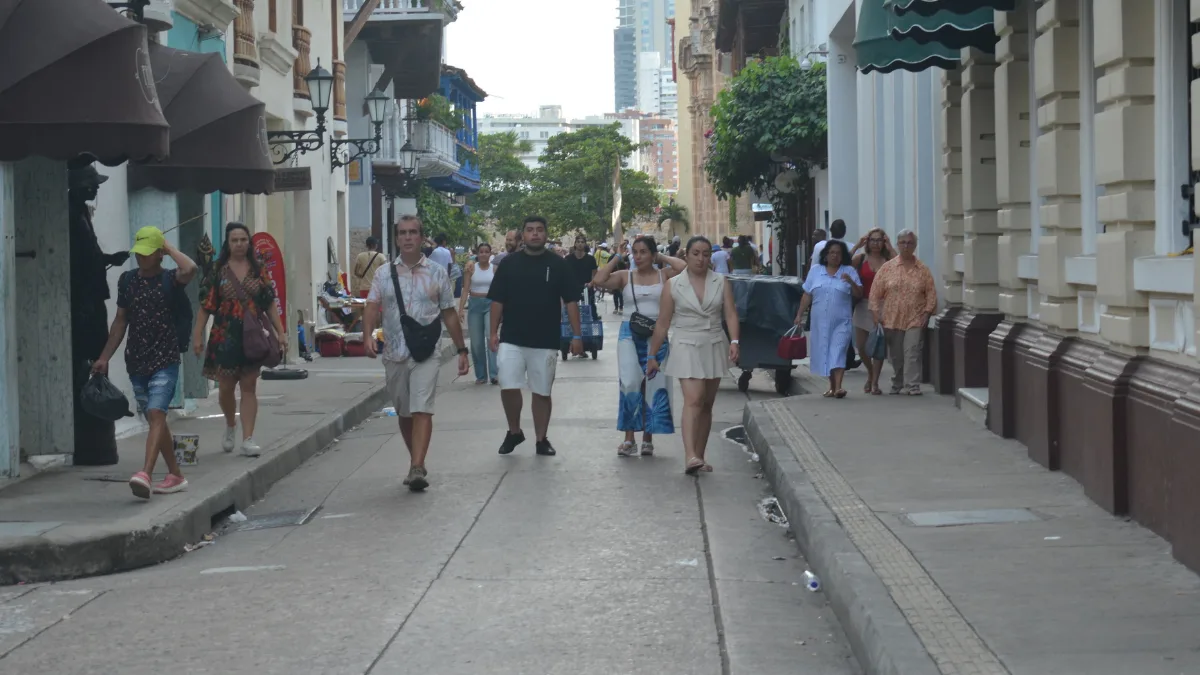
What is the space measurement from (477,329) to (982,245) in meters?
7.49

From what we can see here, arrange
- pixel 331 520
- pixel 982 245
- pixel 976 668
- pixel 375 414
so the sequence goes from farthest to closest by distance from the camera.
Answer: pixel 375 414 < pixel 982 245 < pixel 331 520 < pixel 976 668

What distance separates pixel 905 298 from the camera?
1653 centimetres

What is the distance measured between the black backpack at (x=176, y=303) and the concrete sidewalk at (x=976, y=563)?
4132 mm

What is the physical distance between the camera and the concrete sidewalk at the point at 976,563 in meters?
6.24

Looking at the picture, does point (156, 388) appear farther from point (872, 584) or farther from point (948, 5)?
point (948, 5)

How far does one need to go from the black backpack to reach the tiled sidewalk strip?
4133mm

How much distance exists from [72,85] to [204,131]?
13.5 ft

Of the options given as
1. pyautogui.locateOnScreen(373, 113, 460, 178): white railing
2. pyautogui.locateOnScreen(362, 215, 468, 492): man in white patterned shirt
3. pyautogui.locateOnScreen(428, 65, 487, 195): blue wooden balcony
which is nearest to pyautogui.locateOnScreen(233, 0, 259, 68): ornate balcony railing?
pyautogui.locateOnScreen(362, 215, 468, 492): man in white patterned shirt

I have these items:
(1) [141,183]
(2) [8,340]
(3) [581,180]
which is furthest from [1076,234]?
(3) [581,180]

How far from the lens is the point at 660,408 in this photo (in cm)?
1343

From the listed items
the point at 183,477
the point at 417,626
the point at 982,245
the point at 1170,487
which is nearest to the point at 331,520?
the point at 183,477

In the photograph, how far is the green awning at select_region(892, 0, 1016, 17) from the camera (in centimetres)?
1182

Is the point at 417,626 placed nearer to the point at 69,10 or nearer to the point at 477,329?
the point at 69,10

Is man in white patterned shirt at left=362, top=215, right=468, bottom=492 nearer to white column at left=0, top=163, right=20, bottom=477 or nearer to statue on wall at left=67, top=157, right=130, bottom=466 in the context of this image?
statue on wall at left=67, top=157, right=130, bottom=466
